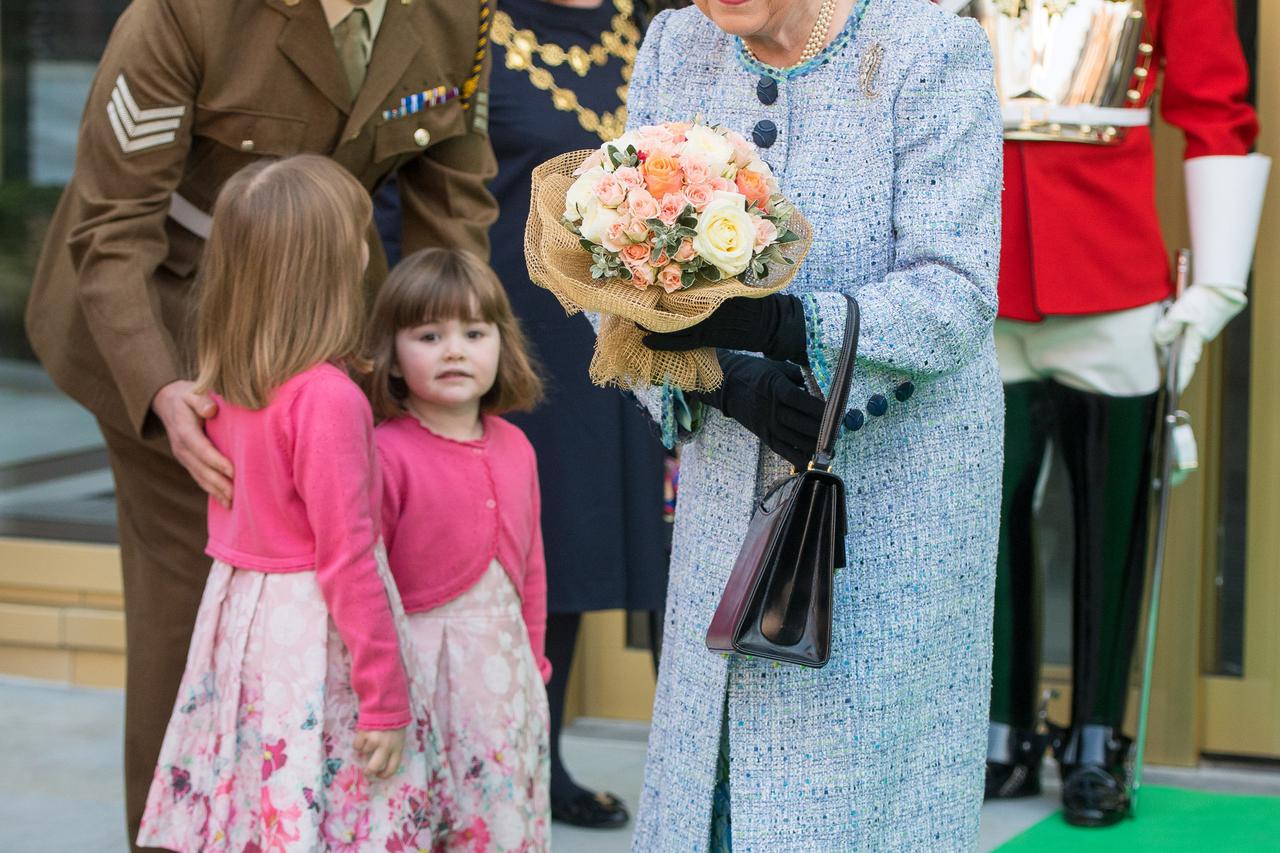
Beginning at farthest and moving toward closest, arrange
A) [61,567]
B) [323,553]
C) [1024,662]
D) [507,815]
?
[61,567] → [1024,662] → [507,815] → [323,553]

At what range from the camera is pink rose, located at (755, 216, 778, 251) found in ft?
6.39

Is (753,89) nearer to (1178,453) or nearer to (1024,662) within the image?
(1178,453)

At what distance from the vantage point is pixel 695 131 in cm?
199

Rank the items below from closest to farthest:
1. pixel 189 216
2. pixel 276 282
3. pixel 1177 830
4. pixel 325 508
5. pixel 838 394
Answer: pixel 838 394
pixel 325 508
pixel 276 282
pixel 189 216
pixel 1177 830

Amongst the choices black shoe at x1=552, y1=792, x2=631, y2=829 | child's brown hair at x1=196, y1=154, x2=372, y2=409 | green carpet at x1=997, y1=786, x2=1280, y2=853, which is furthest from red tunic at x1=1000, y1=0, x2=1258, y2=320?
child's brown hair at x1=196, y1=154, x2=372, y2=409

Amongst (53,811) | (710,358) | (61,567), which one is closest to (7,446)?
(61,567)

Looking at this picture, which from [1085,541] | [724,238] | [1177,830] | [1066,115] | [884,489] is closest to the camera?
[724,238]

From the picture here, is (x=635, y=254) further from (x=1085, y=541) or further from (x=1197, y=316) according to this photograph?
(x=1085, y=541)

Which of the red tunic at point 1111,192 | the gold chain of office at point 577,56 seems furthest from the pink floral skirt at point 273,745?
the red tunic at point 1111,192

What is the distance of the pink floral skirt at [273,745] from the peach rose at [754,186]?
994 millimetres

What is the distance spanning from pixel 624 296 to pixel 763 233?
0.56 feet

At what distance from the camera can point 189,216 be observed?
294 cm

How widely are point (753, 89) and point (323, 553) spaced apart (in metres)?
0.95

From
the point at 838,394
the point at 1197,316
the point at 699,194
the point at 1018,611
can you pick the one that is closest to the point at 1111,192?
the point at 1197,316
